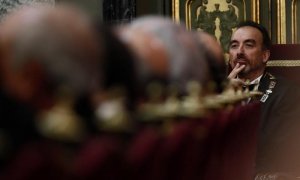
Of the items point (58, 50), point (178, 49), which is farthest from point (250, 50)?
point (58, 50)

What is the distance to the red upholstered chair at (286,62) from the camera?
2969mm

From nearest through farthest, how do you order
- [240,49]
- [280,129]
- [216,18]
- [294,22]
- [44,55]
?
[44,55] < [280,129] < [240,49] < [294,22] < [216,18]

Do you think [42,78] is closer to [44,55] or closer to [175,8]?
[44,55]

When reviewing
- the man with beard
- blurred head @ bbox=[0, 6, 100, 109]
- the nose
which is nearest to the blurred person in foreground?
blurred head @ bbox=[0, 6, 100, 109]

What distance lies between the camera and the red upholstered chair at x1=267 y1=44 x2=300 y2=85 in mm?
2969

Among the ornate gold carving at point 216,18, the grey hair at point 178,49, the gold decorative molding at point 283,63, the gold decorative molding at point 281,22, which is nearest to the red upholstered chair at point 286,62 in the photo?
the gold decorative molding at point 283,63

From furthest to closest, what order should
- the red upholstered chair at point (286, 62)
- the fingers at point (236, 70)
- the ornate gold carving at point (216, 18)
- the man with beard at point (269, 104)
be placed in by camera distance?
the ornate gold carving at point (216, 18) < the red upholstered chair at point (286, 62) < the fingers at point (236, 70) < the man with beard at point (269, 104)

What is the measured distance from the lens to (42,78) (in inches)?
20.4

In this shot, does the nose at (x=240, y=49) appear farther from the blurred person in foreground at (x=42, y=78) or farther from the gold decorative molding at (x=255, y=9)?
the blurred person in foreground at (x=42, y=78)

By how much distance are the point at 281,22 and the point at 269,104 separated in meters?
1.16

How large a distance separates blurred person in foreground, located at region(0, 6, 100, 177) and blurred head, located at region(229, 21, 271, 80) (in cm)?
228

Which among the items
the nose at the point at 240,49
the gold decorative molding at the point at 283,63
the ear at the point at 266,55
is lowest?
the gold decorative molding at the point at 283,63

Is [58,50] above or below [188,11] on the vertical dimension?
above

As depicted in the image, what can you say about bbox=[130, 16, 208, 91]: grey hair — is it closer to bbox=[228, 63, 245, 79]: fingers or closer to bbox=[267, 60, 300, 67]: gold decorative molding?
bbox=[228, 63, 245, 79]: fingers
